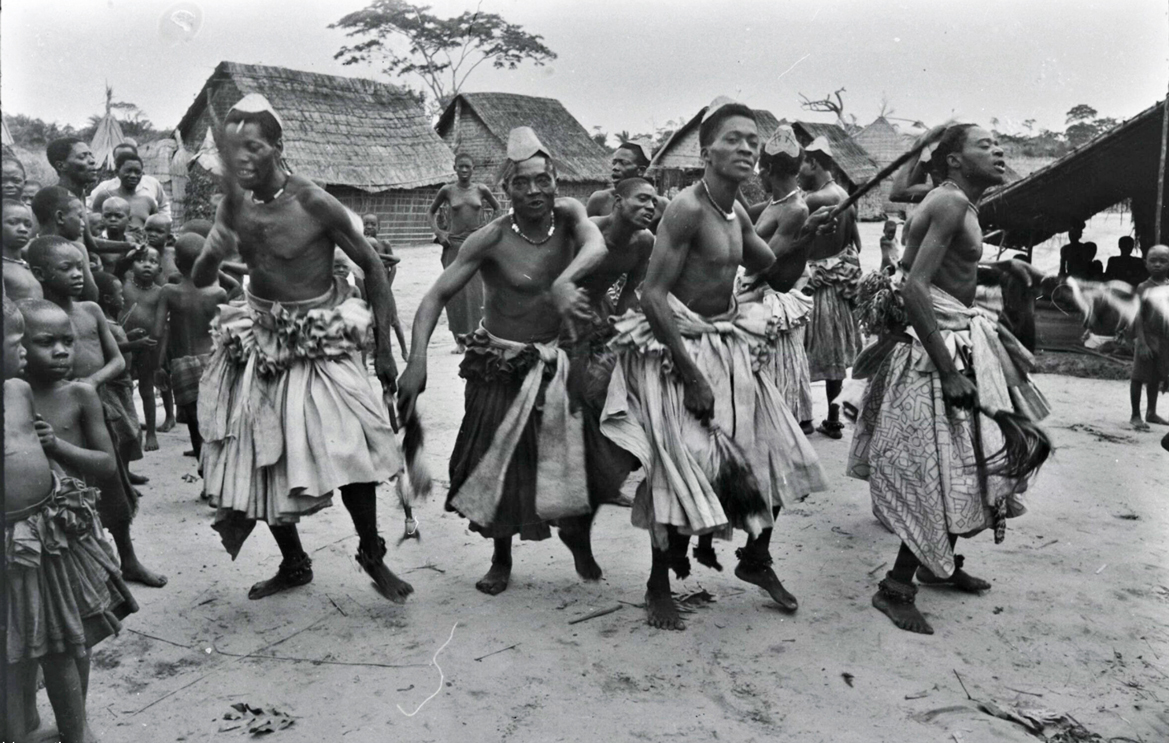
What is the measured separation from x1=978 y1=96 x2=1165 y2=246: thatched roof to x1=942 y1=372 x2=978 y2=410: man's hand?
6.41 meters

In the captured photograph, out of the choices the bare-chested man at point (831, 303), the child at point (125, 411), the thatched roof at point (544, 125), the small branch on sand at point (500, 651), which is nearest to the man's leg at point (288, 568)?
the child at point (125, 411)

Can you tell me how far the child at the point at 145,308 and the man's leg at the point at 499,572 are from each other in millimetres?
2944

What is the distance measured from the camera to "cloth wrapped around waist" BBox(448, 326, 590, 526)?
12.6 feet

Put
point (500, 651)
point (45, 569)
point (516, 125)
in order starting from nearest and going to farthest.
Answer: point (45, 569), point (500, 651), point (516, 125)

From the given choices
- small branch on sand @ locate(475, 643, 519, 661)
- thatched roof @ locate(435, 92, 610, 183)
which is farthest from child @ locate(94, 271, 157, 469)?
thatched roof @ locate(435, 92, 610, 183)

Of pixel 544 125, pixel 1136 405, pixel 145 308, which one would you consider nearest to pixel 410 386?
pixel 145 308

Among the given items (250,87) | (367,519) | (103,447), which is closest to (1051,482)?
(367,519)

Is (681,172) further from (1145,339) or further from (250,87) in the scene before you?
(1145,339)

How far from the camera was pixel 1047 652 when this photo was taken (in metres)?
3.45

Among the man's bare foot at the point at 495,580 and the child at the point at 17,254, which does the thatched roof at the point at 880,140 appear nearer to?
the man's bare foot at the point at 495,580

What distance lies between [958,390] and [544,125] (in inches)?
768

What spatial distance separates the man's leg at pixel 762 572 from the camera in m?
3.78

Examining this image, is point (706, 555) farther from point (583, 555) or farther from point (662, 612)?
point (583, 555)

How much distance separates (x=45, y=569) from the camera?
2.57 meters
